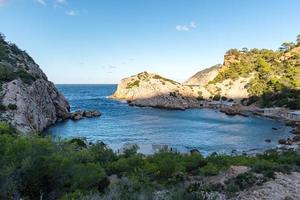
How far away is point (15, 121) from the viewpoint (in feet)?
143

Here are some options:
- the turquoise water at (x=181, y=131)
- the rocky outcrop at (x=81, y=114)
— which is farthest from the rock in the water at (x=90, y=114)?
the turquoise water at (x=181, y=131)

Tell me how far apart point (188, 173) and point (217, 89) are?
342 feet

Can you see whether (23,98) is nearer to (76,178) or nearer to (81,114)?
(81,114)

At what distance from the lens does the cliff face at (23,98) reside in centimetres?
4662

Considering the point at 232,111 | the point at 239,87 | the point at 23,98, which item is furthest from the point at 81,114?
the point at 239,87

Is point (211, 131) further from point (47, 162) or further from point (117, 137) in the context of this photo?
point (47, 162)

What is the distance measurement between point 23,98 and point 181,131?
25639 millimetres

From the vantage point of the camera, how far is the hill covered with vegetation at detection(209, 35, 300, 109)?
95.7 meters

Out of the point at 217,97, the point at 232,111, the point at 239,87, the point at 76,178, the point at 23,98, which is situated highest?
the point at 239,87

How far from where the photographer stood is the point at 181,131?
202 feet

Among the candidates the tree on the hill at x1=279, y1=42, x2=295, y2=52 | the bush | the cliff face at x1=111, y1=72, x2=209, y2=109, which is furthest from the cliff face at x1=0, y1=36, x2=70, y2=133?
the tree on the hill at x1=279, y1=42, x2=295, y2=52

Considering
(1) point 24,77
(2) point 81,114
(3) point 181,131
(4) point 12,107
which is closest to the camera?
(4) point 12,107

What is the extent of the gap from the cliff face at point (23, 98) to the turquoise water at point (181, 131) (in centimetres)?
348

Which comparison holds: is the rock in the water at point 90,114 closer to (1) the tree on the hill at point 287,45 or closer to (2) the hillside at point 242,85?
(2) the hillside at point 242,85
